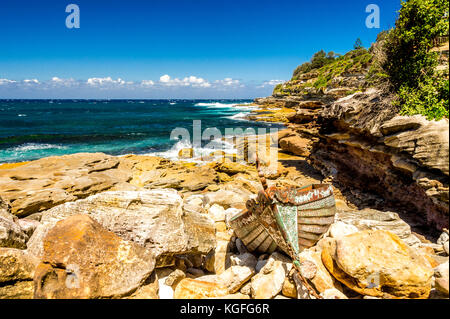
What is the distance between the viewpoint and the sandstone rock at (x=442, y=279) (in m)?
2.76

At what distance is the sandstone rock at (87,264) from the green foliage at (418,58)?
5168mm

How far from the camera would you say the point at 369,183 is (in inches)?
347

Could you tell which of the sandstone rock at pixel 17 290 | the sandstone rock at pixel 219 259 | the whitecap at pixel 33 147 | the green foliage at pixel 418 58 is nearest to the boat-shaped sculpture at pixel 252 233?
the sandstone rock at pixel 219 259

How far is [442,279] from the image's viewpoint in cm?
280

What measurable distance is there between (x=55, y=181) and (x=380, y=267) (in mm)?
11836

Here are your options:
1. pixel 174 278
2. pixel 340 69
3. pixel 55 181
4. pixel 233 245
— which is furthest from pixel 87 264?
pixel 340 69

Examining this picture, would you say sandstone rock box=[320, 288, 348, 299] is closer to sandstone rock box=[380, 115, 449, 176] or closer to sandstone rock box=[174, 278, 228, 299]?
sandstone rock box=[174, 278, 228, 299]

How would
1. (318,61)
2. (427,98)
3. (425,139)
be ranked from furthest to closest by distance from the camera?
(318,61) → (427,98) → (425,139)

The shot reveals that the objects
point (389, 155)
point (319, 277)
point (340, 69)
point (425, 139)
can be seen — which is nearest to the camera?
point (425, 139)

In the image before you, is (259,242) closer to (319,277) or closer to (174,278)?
(319,277)

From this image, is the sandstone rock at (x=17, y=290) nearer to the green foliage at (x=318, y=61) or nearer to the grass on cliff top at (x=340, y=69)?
the grass on cliff top at (x=340, y=69)

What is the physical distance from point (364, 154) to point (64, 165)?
1488cm
